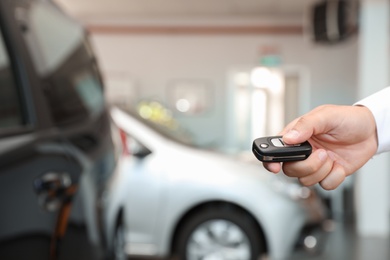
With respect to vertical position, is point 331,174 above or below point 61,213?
above

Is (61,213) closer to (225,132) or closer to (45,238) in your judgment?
(45,238)

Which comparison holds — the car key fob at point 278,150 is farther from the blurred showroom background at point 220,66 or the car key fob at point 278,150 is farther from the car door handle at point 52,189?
the blurred showroom background at point 220,66

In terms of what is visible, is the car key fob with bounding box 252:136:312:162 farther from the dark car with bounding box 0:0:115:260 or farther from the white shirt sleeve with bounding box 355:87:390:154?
the dark car with bounding box 0:0:115:260

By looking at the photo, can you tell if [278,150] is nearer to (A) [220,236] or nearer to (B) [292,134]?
(B) [292,134]

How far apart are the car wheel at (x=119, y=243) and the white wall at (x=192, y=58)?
8123 millimetres

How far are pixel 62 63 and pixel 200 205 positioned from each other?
8.27 feet

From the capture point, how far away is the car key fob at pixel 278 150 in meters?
0.86

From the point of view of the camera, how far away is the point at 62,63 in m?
1.97

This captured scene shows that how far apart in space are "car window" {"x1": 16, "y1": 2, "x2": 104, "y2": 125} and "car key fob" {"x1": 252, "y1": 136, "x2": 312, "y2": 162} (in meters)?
0.99

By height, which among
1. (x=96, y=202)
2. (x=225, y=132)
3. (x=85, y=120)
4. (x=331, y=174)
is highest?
(x=331, y=174)

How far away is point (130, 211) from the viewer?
14.1 feet

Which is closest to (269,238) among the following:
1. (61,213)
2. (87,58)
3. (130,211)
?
(130,211)

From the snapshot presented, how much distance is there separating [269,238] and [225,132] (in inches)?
253

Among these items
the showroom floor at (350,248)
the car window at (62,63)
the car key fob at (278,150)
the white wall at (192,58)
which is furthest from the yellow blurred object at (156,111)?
the car key fob at (278,150)
